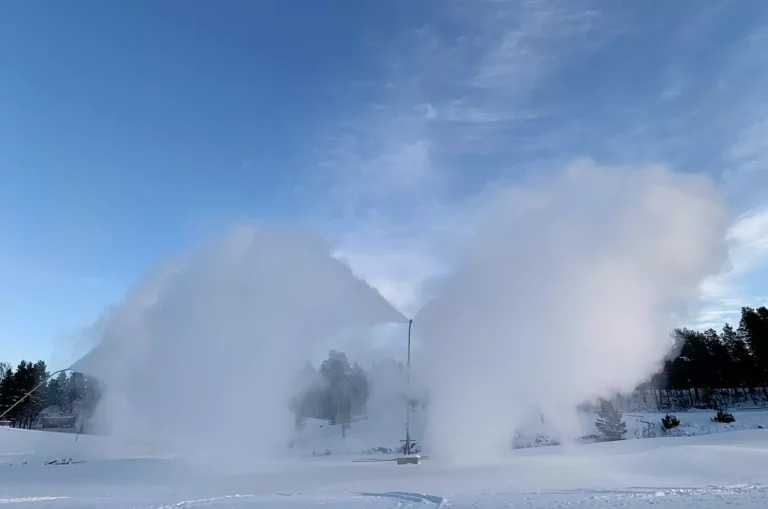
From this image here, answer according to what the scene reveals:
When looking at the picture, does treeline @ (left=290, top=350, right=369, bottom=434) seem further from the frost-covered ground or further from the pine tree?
the frost-covered ground

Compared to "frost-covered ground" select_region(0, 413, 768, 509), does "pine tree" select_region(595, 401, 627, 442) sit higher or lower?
higher

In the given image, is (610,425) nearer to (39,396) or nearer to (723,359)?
(723,359)

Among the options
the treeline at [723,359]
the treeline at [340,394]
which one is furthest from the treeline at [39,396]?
the treeline at [723,359]

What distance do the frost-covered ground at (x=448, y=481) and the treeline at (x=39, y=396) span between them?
99.8 feet

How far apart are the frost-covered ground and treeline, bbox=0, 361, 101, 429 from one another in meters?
30.4

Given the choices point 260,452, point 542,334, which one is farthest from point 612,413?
point 260,452

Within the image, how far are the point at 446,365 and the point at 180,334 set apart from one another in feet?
63.8

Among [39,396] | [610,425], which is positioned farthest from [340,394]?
[39,396]

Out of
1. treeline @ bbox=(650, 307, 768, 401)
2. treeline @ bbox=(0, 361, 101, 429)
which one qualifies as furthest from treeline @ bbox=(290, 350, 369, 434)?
treeline @ bbox=(650, 307, 768, 401)

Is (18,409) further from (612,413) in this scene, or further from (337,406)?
(612,413)

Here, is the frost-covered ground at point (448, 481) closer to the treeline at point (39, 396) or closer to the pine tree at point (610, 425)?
the pine tree at point (610, 425)

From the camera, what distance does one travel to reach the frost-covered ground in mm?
16203

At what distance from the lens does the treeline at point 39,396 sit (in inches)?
2953

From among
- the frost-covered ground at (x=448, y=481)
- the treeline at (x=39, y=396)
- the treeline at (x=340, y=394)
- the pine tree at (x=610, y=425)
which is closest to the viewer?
the frost-covered ground at (x=448, y=481)
